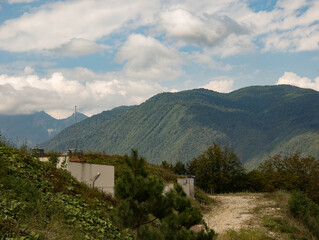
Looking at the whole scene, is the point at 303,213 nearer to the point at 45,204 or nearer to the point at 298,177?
the point at 298,177

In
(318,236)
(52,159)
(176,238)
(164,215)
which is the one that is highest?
(52,159)

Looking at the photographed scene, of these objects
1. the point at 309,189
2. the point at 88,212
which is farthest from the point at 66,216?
the point at 309,189

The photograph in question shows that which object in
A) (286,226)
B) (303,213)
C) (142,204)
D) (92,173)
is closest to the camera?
(142,204)

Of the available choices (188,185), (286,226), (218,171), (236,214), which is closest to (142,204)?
(286,226)

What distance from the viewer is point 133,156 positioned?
1140 cm

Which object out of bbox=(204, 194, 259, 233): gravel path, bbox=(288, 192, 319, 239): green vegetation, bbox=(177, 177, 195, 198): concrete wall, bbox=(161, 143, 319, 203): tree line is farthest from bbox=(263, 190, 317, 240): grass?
bbox=(161, 143, 319, 203): tree line

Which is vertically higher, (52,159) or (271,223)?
(52,159)

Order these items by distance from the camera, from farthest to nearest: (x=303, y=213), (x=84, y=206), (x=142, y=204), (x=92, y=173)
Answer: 1. (x=303, y=213)
2. (x=92, y=173)
3. (x=84, y=206)
4. (x=142, y=204)

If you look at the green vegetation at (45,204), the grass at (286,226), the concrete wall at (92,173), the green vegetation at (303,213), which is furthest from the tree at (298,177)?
the green vegetation at (45,204)

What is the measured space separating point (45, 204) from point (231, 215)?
18.3 meters

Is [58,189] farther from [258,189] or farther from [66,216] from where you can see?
[258,189]

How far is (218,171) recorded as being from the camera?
55.0m

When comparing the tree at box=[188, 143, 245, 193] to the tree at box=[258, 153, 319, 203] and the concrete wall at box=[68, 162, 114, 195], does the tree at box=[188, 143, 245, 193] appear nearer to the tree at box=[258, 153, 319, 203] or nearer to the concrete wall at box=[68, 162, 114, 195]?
the tree at box=[258, 153, 319, 203]

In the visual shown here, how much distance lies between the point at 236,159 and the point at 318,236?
31.5 meters
